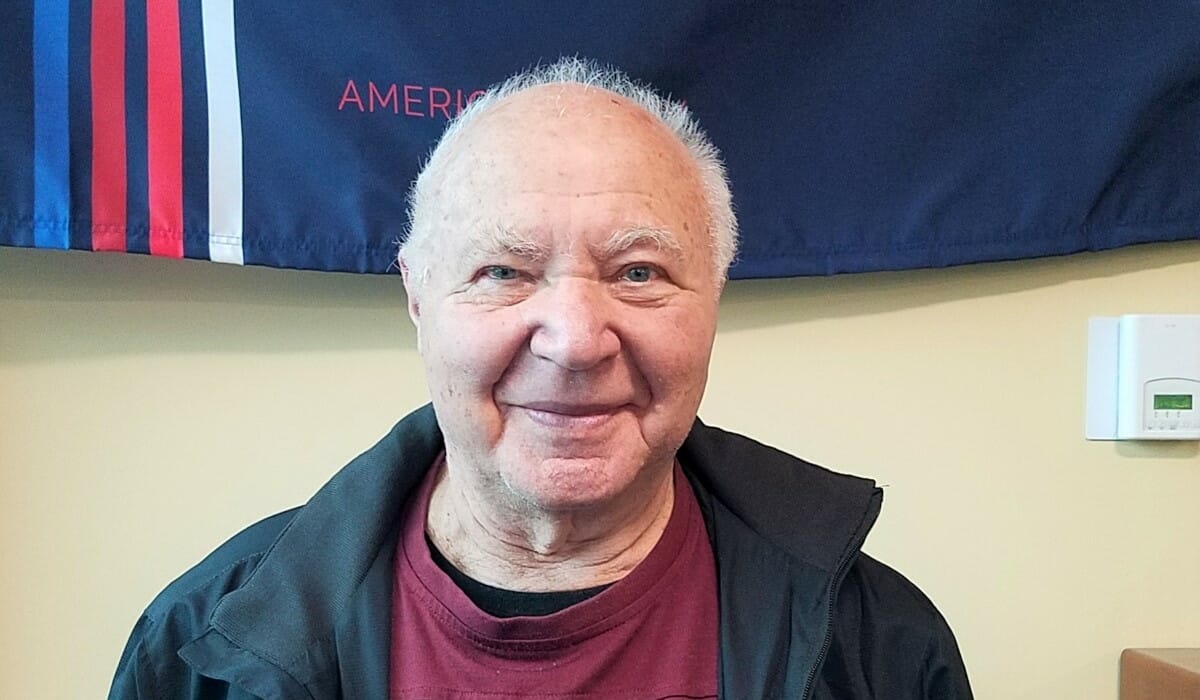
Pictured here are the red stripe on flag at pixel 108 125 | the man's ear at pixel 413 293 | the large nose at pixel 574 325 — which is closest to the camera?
the large nose at pixel 574 325

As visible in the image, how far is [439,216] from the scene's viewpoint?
906mm

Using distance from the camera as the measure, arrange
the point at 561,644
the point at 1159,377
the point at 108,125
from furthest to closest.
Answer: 1. the point at 1159,377
2. the point at 108,125
3. the point at 561,644

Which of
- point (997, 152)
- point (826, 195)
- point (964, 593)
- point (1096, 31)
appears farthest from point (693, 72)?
point (964, 593)

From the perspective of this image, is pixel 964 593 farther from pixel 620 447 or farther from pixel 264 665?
pixel 264 665

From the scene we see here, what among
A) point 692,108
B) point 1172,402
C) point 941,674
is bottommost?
point 941,674

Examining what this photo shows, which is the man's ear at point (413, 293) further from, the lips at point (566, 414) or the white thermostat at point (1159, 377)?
the white thermostat at point (1159, 377)

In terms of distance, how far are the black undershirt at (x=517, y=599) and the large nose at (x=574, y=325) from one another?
0.78ft

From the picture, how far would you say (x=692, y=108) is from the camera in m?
1.22

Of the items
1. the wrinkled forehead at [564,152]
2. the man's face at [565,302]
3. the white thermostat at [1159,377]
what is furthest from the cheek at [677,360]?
the white thermostat at [1159,377]

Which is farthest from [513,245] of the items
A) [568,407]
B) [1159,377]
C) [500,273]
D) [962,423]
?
[1159,377]

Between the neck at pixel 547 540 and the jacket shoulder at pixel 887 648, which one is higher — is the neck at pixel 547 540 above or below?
above

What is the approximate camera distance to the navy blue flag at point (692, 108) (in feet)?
3.74

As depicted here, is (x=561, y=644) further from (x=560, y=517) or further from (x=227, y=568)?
(x=227, y=568)

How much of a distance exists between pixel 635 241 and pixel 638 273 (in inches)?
1.3
